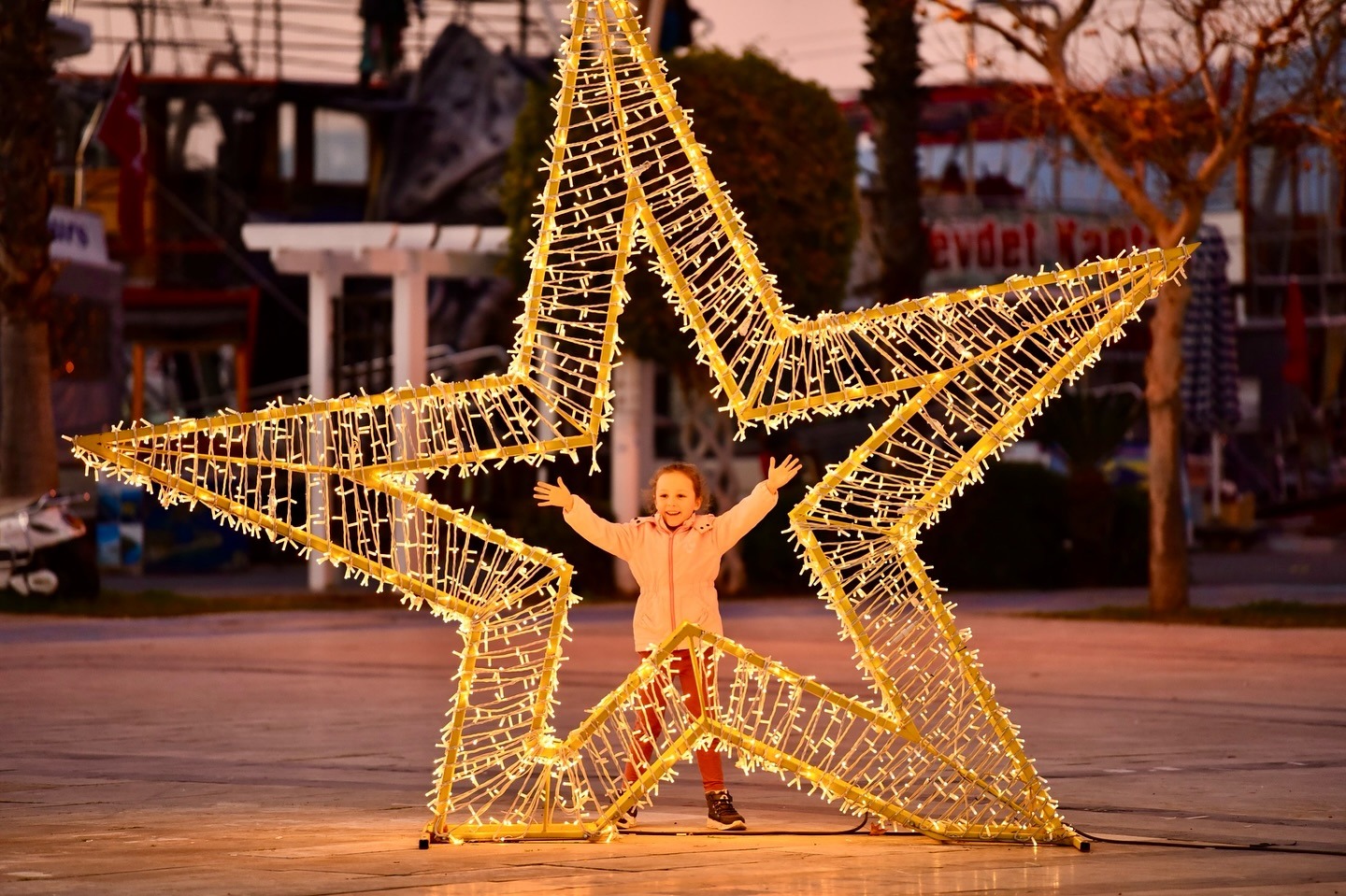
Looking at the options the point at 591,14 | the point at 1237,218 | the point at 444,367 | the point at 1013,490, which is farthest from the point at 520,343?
the point at 1237,218

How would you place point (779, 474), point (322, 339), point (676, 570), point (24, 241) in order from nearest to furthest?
point (779, 474) < point (676, 570) < point (24, 241) < point (322, 339)

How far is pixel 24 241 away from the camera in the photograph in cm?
2195

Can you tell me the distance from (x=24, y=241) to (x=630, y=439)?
657 cm

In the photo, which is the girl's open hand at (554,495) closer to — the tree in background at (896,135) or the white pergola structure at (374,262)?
the white pergola structure at (374,262)

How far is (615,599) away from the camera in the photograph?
2384 centimetres

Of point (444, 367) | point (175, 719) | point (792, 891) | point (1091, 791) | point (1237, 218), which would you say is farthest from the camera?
point (1237, 218)

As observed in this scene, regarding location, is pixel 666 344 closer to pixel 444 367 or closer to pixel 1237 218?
pixel 444 367

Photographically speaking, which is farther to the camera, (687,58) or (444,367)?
(444,367)

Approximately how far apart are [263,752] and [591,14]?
15.3 ft

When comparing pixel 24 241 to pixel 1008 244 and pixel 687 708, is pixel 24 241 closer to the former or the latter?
pixel 687 708

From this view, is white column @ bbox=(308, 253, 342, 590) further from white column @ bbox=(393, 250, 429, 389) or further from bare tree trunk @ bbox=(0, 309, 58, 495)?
bare tree trunk @ bbox=(0, 309, 58, 495)

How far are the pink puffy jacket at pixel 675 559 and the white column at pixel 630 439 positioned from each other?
15.5 metres

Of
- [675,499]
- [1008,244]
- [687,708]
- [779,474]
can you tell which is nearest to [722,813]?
[687,708]

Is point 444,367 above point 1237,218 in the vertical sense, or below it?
below
